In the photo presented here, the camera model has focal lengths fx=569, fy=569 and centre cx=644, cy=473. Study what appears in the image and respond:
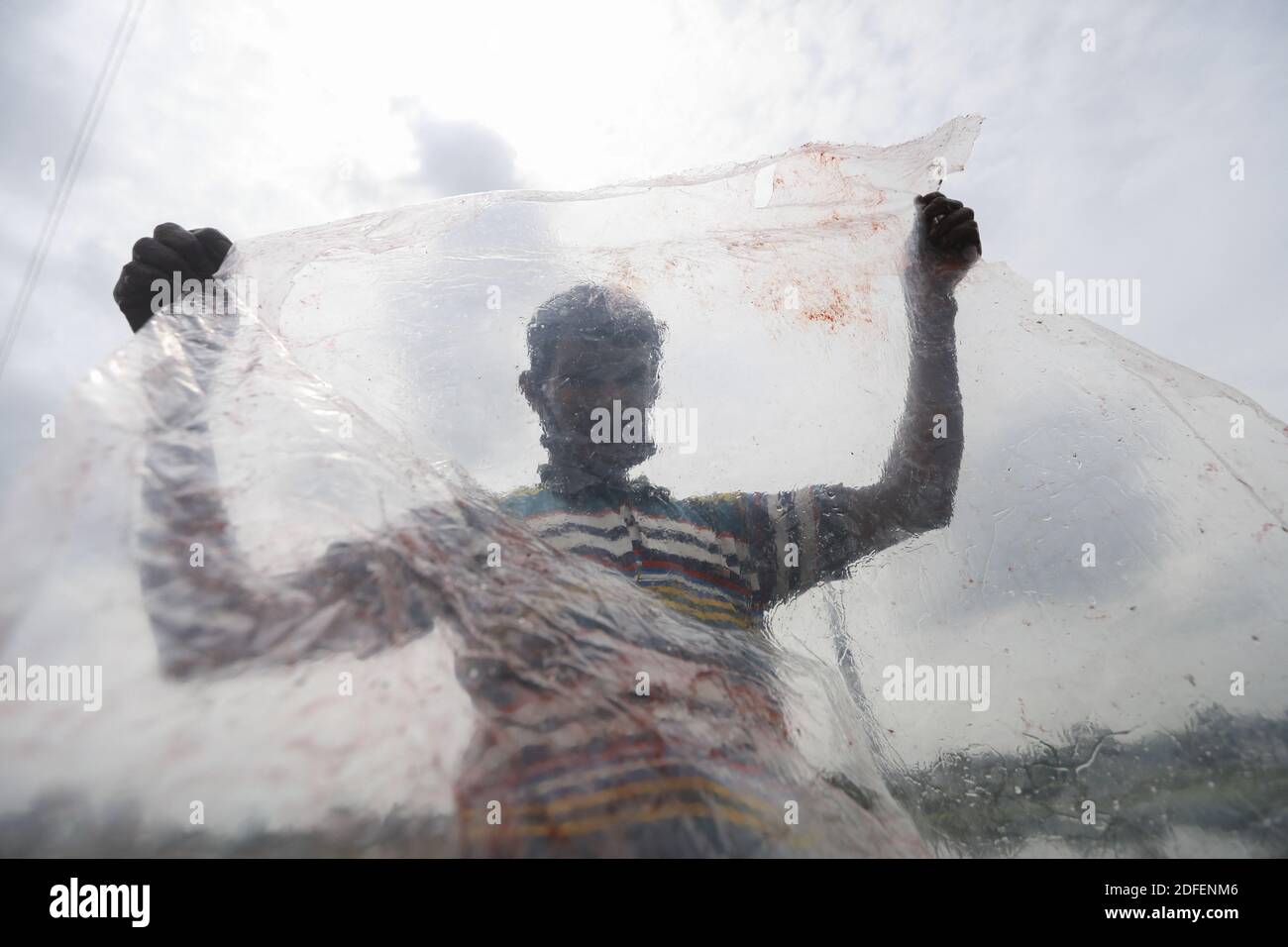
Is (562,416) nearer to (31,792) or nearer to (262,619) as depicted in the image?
(262,619)

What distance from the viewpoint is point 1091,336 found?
1.79 metres

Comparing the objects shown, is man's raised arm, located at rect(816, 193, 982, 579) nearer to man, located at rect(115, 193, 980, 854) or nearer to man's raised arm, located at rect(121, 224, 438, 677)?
man, located at rect(115, 193, 980, 854)

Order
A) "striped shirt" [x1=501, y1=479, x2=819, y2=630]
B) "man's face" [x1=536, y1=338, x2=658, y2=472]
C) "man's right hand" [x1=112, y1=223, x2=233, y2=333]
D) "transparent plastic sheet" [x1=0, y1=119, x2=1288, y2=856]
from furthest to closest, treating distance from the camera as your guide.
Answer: "man's face" [x1=536, y1=338, x2=658, y2=472], "striped shirt" [x1=501, y1=479, x2=819, y2=630], "man's right hand" [x1=112, y1=223, x2=233, y2=333], "transparent plastic sheet" [x1=0, y1=119, x2=1288, y2=856]

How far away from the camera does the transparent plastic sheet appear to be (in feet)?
2.45

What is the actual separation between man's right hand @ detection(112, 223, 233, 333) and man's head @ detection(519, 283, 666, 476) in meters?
0.91

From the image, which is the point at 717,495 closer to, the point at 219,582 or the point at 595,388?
the point at 595,388

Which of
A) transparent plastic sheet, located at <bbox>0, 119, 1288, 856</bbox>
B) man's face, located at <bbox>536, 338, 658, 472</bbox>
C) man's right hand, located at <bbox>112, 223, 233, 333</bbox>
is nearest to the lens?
transparent plastic sheet, located at <bbox>0, 119, 1288, 856</bbox>

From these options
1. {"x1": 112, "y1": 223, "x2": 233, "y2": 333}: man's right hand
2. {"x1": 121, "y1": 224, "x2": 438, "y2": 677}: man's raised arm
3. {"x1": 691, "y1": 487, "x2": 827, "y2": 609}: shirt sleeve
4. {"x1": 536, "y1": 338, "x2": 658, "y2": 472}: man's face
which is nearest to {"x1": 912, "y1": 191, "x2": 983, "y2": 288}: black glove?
{"x1": 691, "y1": 487, "x2": 827, "y2": 609}: shirt sleeve

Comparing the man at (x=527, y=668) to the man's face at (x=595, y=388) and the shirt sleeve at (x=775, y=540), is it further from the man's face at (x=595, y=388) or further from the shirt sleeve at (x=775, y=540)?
the man's face at (x=595, y=388)

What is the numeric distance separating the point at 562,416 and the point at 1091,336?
1699 millimetres
